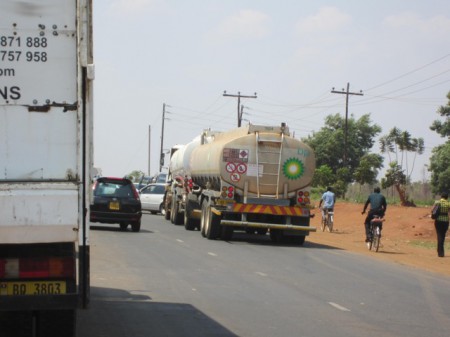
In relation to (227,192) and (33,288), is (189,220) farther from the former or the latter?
(33,288)

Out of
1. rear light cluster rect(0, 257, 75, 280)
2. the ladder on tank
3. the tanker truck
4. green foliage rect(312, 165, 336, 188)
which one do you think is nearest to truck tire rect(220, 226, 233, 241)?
the tanker truck

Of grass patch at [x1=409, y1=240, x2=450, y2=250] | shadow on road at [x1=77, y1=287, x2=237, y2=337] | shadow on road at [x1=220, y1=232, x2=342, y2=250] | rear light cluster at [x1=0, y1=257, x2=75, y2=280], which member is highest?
rear light cluster at [x1=0, y1=257, x2=75, y2=280]

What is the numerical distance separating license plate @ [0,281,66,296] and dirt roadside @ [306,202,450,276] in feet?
44.5

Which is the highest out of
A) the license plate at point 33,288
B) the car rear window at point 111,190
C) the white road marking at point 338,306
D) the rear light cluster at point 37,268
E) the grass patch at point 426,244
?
the car rear window at point 111,190

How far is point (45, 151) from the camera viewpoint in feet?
25.5

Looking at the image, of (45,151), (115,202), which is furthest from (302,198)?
(45,151)

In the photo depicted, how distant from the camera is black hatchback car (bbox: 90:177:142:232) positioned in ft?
94.4

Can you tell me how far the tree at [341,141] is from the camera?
300 ft

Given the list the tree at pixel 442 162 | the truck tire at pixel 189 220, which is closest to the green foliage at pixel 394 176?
the tree at pixel 442 162

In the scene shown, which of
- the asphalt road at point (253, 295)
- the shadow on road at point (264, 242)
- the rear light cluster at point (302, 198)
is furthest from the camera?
the shadow on road at point (264, 242)

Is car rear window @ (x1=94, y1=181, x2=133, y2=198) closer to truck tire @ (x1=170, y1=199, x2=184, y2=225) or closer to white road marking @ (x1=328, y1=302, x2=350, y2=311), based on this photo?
truck tire @ (x1=170, y1=199, x2=184, y2=225)

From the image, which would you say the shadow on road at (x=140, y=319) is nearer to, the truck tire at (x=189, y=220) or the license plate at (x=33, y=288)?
the license plate at (x=33, y=288)

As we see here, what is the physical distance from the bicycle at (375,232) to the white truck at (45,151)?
18.5m

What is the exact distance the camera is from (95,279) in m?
15.1
